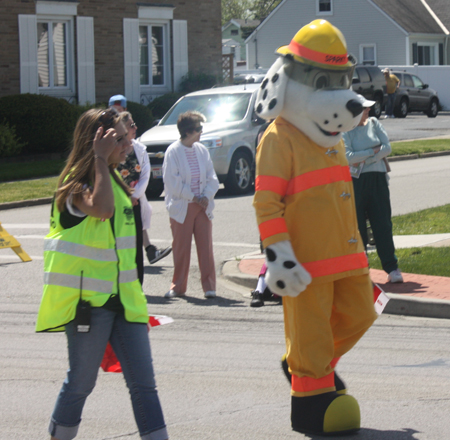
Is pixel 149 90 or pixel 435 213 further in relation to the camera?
pixel 149 90

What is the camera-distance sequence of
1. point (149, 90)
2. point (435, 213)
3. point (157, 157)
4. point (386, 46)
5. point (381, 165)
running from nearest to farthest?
point (381, 165), point (435, 213), point (157, 157), point (149, 90), point (386, 46)

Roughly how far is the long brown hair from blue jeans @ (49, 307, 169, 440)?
56 cm

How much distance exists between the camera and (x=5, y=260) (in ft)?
32.8

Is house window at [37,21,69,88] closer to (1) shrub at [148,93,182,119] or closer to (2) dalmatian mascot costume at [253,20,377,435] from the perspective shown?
(1) shrub at [148,93,182,119]

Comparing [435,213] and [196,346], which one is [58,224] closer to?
[196,346]

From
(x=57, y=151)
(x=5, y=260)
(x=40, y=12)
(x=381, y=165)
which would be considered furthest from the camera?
(x=40, y=12)

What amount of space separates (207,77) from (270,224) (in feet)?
75.0

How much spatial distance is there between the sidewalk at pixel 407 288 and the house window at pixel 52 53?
1545 cm

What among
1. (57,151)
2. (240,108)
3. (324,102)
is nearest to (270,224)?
(324,102)

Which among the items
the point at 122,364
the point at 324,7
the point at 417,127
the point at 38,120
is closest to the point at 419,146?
the point at 417,127

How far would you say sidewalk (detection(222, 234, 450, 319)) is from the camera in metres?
7.03

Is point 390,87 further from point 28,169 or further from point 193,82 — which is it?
point 28,169

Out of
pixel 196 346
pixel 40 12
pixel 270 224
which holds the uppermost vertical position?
pixel 40 12

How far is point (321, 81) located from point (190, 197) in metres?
3.52
